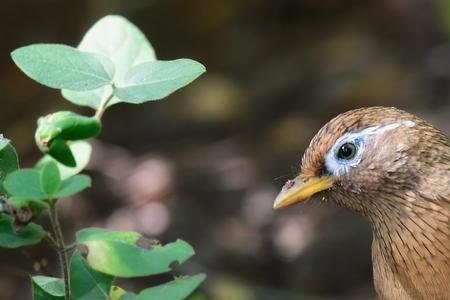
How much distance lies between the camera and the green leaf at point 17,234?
2.09 meters

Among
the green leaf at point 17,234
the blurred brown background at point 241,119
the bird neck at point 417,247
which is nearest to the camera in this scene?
the green leaf at point 17,234

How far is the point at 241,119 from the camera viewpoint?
7770 millimetres

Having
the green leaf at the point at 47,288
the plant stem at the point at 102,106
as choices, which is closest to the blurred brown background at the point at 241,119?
the plant stem at the point at 102,106

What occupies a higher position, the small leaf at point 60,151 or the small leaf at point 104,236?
the small leaf at point 60,151

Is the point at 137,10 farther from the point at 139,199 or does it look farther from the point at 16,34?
the point at 139,199

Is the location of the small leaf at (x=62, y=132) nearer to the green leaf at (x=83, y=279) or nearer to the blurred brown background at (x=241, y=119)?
the green leaf at (x=83, y=279)

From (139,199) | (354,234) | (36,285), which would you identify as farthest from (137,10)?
(36,285)

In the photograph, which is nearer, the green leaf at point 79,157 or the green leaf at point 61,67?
the green leaf at point 61,67

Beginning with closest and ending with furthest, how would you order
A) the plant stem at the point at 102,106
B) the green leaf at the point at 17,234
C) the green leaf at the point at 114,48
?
the green leaf at the point at 17,234
the plant stem at the point at 102,106
the green leaf at the point at 114,48

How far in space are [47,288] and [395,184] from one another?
1538 mm

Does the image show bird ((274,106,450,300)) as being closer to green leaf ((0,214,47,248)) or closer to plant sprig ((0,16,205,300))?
plant sprig ((0,16,205,300))

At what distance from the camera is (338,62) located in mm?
8031

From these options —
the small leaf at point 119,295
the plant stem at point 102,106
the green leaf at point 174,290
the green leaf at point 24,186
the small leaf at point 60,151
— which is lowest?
the small leaf at point 119,295

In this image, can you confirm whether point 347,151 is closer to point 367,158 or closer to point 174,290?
point 367,158
